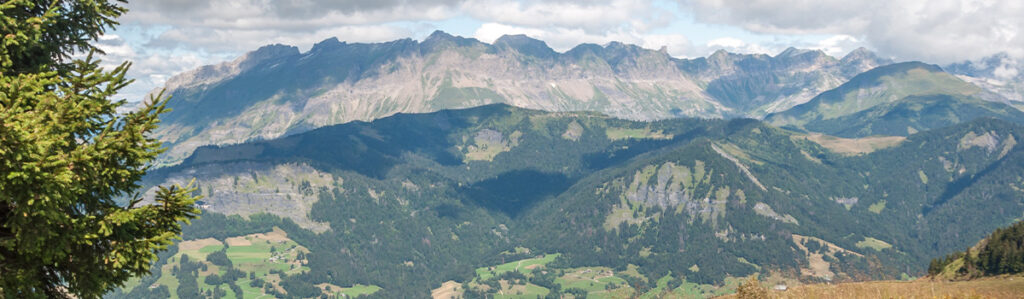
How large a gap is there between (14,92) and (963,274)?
11786 centimetres

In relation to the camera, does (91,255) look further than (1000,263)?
No

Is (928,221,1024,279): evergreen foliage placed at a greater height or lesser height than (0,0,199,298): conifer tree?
lesser

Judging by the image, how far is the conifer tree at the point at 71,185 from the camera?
15953 mm

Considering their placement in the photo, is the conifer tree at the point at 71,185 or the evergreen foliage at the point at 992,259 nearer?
the conifer tree at the point at 71,185

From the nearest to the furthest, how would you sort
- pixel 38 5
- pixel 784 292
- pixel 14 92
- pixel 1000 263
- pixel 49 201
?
pixel 49 201, pixel 14 92, pixel 38 5, pixel 784 292, pixel 1000 263

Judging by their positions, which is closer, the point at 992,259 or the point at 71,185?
the point at 71,185

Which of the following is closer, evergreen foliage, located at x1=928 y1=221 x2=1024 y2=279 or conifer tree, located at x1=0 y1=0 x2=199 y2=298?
conifer tree, located at x1=0 y1=0 x2=199 y2=298

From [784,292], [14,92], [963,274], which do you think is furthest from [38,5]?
[963,274]

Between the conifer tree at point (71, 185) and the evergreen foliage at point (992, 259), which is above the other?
the conifer tree at point (71, 185)

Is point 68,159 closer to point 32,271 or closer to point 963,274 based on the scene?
point 32,271

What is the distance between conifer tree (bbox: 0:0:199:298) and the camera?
1595cm

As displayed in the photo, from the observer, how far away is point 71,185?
1680cm

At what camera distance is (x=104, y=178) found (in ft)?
60.2

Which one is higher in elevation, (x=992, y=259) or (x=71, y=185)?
(x=71, y=185)
